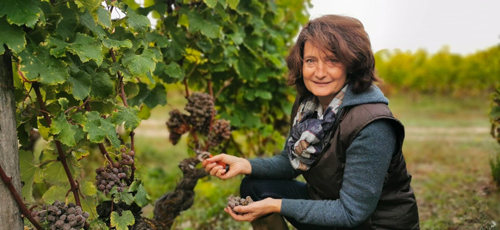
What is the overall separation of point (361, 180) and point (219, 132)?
1.18 meters

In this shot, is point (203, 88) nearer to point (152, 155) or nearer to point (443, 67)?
point (152, 155)

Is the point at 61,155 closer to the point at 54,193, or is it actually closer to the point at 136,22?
the point at 54,193

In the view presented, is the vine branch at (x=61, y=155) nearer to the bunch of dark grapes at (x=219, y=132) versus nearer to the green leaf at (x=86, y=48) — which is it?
the green leaf at (x=86, y=48)

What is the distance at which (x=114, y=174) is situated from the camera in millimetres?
2068

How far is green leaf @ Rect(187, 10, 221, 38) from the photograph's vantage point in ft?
8.83

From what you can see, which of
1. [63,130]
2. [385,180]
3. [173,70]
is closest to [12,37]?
[63,130]

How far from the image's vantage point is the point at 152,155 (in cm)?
754

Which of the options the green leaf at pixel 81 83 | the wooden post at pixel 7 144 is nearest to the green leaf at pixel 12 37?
the wooden post at pixel 7 144

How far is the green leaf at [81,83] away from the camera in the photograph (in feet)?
6.16

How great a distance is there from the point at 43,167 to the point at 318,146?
127 cm

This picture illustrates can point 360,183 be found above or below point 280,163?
above

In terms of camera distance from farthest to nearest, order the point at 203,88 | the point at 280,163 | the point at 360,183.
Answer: the point at 203,88 → the point at 280,163 → the point at 360,183

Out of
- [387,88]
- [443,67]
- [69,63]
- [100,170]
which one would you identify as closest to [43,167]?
[100,170]

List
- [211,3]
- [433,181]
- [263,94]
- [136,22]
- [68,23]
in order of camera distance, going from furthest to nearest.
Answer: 1. [433,181]
2. [263,94]
3. [211,3]
4. [136,22]
5. [68,23]
